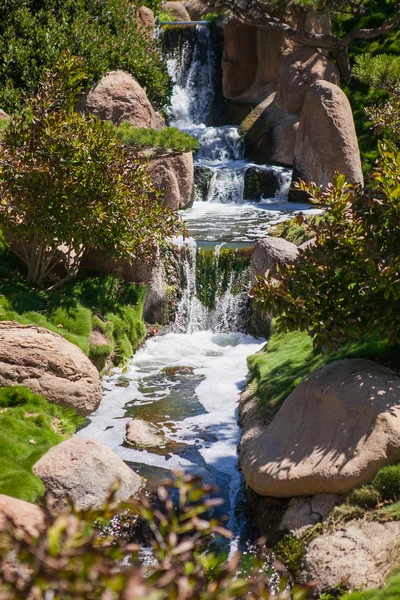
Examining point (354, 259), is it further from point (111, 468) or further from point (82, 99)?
point (82, 99)

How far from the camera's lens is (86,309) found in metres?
13.5

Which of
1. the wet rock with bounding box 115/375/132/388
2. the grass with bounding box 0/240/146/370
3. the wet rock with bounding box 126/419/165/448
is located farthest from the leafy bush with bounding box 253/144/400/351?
the grass with bounding box 0/240/146/370

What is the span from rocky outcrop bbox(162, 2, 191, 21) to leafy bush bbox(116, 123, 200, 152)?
20.8 metres

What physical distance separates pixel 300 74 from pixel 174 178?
9.00 meters

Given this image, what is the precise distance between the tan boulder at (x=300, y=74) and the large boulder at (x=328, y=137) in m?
3.73

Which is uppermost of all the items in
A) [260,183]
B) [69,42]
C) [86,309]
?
[69,42]

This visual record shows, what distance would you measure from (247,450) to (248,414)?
1818mm

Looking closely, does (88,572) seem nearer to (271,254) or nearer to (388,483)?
(388,483)

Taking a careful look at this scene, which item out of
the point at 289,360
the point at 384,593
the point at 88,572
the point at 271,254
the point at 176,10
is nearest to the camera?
the point at 88,572

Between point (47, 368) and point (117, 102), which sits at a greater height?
point (117, 102)

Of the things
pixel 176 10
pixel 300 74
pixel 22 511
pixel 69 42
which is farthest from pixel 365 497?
pixel 176 10

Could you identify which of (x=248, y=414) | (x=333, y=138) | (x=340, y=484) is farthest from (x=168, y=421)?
(x=333, y=138)

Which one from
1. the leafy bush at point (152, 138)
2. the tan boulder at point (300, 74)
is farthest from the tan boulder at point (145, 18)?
the leafy bush at point (152, 138)

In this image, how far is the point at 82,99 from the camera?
22.9m
